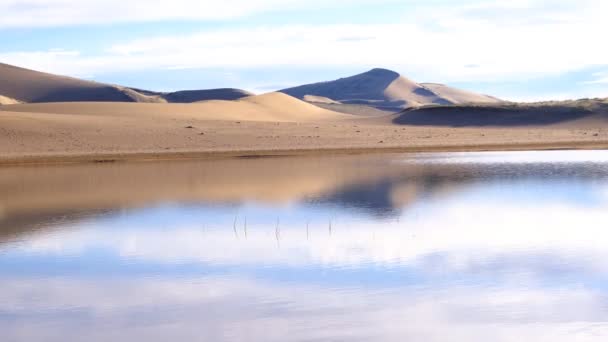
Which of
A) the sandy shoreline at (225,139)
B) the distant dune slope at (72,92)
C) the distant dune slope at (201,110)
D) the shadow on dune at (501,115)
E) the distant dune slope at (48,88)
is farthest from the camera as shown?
the distant dune slope at (48,88)

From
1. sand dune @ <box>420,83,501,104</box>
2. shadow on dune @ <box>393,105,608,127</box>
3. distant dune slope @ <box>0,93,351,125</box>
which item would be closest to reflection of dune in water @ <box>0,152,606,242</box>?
shadow on dune @ <box>393,105,608,127</box>

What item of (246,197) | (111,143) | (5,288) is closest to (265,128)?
(111,143)

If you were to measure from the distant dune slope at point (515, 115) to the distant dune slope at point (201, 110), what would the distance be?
11328mm

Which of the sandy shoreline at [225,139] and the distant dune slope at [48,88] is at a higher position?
the distant dune slope at [48,88]

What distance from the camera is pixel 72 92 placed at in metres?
118

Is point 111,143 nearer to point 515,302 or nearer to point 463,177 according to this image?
point 463,177

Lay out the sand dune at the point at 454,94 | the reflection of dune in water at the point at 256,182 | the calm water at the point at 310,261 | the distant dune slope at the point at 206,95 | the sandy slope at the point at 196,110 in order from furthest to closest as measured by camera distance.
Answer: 1. the sand dune at the point at 454,94
2. the distant dune slope at the point at 206,95
3. the sandy slope at the point at 196,110
4. the reflection of dune in water at the point at 256,182
5. the calm water at the point at 310,261

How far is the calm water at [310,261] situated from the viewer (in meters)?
7.77

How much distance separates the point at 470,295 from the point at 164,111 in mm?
55520

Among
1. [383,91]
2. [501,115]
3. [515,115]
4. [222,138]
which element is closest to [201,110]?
[501,115]

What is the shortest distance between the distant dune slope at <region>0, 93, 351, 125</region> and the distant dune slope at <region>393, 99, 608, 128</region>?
11328 mm

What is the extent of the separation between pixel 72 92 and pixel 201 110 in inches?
2205

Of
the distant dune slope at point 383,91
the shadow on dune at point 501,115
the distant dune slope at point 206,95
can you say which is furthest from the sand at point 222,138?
the distant dune slope at point 383,91

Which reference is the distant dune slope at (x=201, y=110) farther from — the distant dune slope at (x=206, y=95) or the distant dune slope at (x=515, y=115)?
the distant dune slope at (x=206, y=95)
